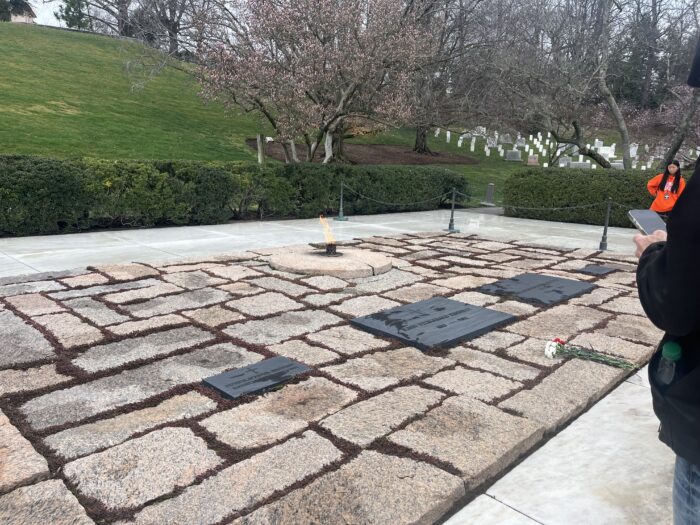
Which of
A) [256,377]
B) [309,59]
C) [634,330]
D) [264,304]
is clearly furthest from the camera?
[309,59]

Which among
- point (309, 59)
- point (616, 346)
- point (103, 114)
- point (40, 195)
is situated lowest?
point (616, 346)

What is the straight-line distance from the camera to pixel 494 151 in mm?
29812

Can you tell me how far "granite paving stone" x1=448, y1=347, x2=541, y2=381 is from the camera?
11.7ft

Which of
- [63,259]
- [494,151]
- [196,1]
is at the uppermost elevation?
[196,1]

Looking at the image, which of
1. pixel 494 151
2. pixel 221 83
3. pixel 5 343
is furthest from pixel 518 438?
pixel 494 151

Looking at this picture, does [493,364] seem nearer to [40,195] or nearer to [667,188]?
[667,188]

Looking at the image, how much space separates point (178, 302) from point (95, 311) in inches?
28.7

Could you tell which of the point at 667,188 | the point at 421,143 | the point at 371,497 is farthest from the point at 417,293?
the point at 421,143

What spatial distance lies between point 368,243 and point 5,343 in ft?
20.0

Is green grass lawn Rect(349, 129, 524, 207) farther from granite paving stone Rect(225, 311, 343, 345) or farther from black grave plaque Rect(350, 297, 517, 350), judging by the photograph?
granite paving stone Rect(225, 311, 343, 345)

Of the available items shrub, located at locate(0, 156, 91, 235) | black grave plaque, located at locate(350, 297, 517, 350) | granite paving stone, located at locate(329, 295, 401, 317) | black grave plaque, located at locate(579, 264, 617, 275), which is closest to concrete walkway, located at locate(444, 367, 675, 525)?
black grave plaque, located at locate(350, 297, 517, 350)

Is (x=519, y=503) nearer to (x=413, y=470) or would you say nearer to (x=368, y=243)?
(x=413, y=470)

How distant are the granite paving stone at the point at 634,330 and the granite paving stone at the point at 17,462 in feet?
13.6

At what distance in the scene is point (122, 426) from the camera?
109 inches
